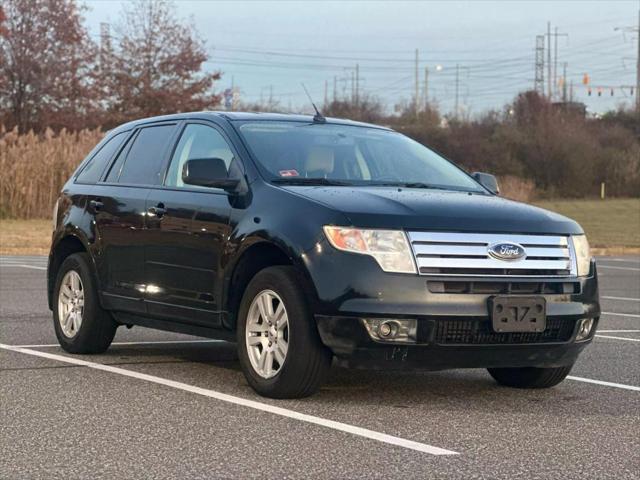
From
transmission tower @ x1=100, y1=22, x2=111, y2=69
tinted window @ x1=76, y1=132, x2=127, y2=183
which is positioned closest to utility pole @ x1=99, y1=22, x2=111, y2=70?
transmission tower @ x1=100, y1=22, x2=111, y2=69

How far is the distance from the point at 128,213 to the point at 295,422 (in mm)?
2797

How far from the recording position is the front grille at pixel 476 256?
277 inches

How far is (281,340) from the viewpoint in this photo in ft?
24.0

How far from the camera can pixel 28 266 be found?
1966cm

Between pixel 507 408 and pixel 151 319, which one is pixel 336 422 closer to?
pixel 507 408

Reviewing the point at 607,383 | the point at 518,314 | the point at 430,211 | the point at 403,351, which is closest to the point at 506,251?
the point at 518,314

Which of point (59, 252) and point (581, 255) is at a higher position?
point (581, 255)

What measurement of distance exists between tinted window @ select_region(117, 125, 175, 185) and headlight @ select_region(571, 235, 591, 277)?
296cm

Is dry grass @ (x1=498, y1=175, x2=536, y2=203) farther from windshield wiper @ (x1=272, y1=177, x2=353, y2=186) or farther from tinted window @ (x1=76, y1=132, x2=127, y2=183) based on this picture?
windshield wiper @ (x1=272, y1=177, x2=353, y2=186)

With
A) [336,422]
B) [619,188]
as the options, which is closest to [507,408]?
[336,422]

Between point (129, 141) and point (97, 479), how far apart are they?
4.65m

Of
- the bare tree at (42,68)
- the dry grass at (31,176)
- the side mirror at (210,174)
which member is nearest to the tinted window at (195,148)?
the side mirror at (210,174)

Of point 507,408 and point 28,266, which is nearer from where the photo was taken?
point 507,408

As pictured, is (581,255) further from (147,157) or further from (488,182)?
(147,157)
